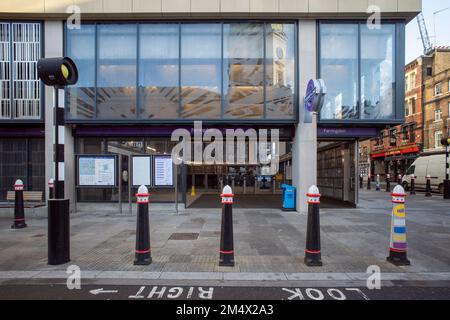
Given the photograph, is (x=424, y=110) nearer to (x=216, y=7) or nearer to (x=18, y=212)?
(x=216, y=7)

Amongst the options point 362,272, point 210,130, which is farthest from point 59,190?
point 210,130

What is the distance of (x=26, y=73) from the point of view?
1084 centimetres

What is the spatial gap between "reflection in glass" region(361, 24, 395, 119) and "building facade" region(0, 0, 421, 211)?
0.04m

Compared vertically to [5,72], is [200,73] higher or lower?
lower

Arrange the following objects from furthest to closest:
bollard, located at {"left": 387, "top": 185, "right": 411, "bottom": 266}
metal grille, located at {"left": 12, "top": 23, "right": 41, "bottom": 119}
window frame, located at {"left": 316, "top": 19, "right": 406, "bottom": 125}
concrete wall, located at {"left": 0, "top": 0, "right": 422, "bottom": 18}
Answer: metal grille, located at {"left": 12, "top": 23, "right": 41, "bottom": 119} → window frame, located at {"left": 316, "top": 19, "right": 406, "bottom": 125} → concrete wall, located at {"left": 0, "top": 0, "right": 422, "bottom": 18} → bollard, located at {"left": 387, "top": 185, "right": 411, "bottom": 266}

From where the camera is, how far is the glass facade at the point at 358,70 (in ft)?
34.8

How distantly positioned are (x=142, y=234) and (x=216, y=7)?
334 inches

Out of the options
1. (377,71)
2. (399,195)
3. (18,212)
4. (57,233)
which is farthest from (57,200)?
(377,71)

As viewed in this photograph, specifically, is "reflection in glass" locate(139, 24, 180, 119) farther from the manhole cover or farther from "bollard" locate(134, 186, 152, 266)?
"bollard" locate(134, 186, 152, 266)

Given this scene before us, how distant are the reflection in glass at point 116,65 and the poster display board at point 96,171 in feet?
6.43

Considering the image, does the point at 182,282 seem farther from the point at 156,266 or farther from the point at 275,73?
the point at 275,73

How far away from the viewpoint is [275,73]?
10633 millimetres

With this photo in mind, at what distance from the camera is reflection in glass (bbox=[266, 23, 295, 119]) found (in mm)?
10539

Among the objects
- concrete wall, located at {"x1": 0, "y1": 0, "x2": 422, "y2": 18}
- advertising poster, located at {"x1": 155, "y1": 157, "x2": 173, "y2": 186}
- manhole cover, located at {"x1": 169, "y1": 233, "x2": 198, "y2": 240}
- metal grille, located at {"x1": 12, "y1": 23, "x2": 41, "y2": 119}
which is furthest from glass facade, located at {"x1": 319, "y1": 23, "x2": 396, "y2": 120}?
metal grille, located at {"x1": 12, "y1": 23, "x2": 41, "y2": 119}
